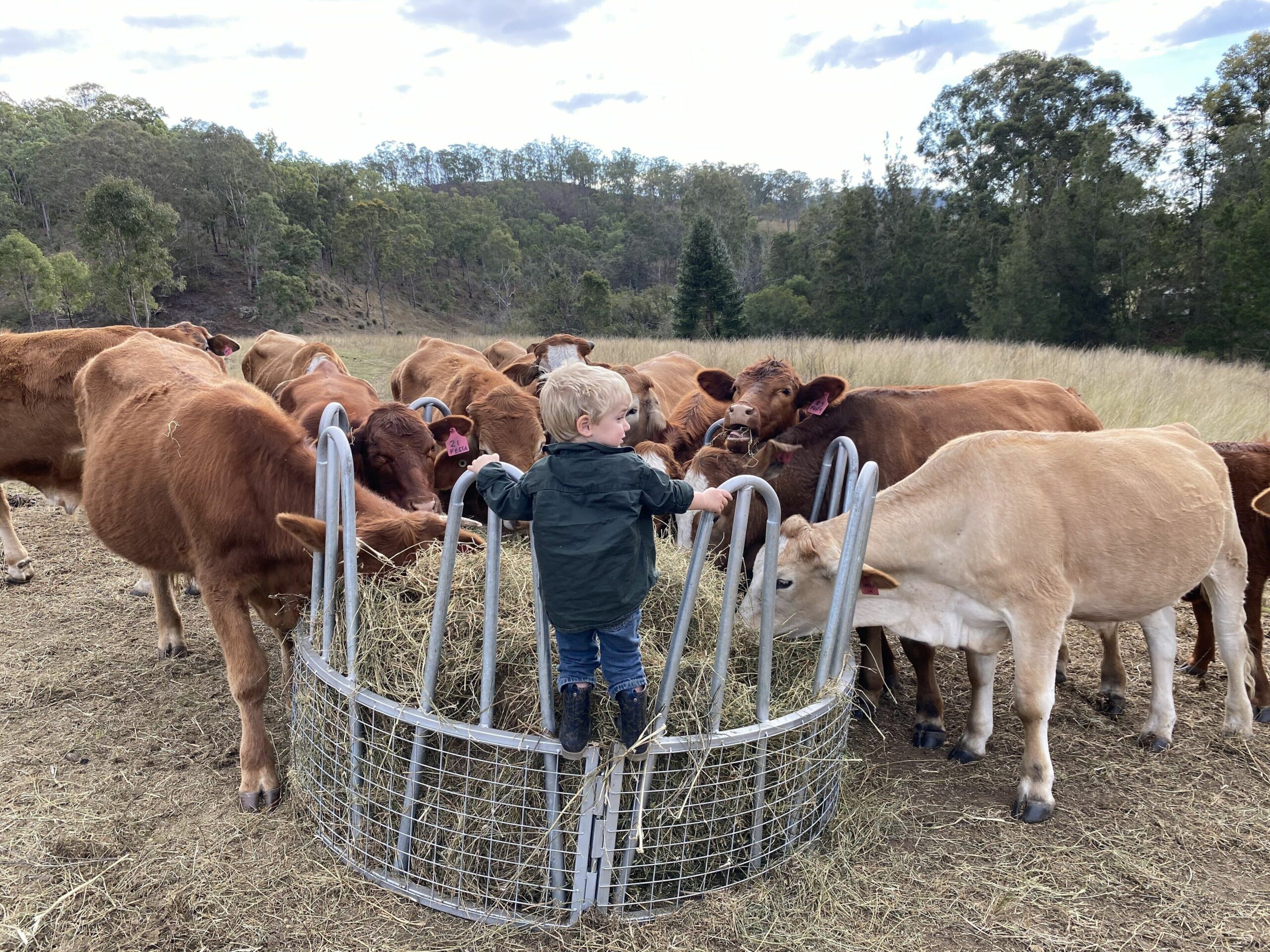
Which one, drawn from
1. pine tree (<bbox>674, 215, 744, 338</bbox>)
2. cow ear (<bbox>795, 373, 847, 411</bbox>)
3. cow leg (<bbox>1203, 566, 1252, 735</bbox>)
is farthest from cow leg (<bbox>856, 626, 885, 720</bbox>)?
pine tree (<bbox>674, 215, 744, 338</bbox>)

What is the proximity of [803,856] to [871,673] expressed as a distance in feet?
5.63

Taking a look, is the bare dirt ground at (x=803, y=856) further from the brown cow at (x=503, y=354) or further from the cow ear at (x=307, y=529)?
the brown cow at (x=503, y=354)

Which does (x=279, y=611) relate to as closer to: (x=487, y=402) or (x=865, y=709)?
(x=487, y=402)

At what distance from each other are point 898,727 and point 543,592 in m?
2.81

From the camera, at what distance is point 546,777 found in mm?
2904

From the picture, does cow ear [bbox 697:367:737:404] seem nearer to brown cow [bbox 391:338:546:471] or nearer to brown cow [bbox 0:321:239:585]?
brown cow [bbox 391:338:546:471]

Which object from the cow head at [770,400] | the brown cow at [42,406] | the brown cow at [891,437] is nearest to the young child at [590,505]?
the brown cow at [891,437]

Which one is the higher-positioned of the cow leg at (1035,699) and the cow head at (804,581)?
the cow head at (804,581)

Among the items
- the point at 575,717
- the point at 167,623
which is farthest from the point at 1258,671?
the point at 167,623

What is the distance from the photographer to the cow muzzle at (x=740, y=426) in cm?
514

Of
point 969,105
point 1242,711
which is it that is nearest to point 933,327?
point 969,105

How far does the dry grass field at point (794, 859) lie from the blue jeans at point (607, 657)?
928 millimetres

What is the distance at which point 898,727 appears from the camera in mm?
4535

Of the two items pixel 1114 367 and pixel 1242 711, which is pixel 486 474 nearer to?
pixel 1242 711
